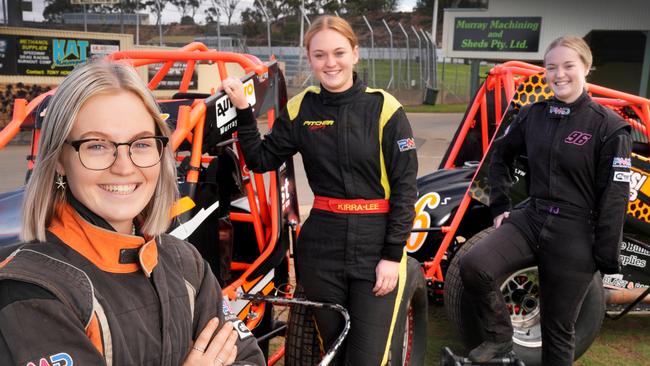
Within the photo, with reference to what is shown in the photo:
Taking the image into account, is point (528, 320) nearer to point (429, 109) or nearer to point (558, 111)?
point (558, 111)

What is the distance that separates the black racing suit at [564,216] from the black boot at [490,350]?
0.26 metres

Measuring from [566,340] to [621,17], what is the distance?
21.6m

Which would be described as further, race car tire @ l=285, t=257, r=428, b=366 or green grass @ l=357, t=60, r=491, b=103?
green grass @ l=357, t=60, r=491, b=103

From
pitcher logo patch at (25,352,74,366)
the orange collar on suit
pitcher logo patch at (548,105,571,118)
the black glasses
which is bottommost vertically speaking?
pitcher logo patch at (25,352,74,366)

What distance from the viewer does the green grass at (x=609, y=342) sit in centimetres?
370

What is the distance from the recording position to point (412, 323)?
306 cm

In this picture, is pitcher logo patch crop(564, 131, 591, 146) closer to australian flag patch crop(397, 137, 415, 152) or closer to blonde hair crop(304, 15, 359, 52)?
australian flag patch crop(397, 137, 415, 152)

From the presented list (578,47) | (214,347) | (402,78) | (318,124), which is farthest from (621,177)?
(402,78)

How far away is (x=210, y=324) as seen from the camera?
4.44 feet

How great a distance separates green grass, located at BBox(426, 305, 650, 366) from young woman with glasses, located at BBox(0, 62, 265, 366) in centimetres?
269

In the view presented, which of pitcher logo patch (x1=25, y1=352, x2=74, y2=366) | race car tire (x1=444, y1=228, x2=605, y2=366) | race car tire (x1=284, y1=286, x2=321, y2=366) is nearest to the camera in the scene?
pitcher logo patch (x1=25, y1=352, x2=74, y2=366)

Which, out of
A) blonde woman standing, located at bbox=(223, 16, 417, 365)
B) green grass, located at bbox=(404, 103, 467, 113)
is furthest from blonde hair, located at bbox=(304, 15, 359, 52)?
green grass, located at bbox=(404, 103, 467, 113)

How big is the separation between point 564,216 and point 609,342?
1744mm

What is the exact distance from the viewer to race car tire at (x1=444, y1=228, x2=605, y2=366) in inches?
128
